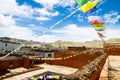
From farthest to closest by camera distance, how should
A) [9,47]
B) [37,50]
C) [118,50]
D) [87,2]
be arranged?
[9,47], [37,50], [118,50], [87,2]

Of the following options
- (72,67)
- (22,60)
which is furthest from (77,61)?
(22,60)

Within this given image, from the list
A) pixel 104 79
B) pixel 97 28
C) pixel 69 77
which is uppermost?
pixel 97 28

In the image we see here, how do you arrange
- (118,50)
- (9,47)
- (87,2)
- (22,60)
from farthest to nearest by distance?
1. (9,47)
2. (118,50)
3. (22,60)
4. (87,2)

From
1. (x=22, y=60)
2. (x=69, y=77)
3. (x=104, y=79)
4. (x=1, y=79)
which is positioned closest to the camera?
(x=69, y=77)

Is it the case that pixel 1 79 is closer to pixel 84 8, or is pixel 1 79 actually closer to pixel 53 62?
pixel 84 8

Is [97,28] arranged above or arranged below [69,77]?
above

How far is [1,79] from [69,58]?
1242 cm

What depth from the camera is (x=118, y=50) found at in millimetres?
24531

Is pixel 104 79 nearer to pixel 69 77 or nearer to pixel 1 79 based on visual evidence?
pixel 69 77

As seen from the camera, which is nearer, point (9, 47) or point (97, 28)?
point (97, 28)

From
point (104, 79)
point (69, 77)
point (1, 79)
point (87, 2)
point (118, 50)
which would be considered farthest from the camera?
point (118, 50)

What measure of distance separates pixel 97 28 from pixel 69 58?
11295mm

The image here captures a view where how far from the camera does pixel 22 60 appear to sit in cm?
2298

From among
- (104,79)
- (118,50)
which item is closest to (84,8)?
(104,79)
